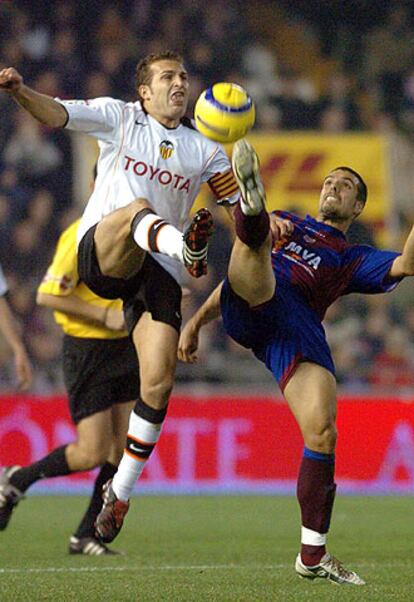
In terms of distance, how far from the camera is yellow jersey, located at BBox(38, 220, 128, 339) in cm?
869

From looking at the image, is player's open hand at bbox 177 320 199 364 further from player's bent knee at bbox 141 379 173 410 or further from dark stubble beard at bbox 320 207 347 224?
dark stubble beard at bbox 320 207 347 224

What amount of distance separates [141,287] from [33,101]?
1117 millimetres

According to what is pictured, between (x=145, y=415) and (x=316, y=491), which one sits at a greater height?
(x=145, y=415)

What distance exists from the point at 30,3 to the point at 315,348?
41.1ft

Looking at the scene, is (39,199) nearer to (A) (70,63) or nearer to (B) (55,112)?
(A) (70,63)

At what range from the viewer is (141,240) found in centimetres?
643

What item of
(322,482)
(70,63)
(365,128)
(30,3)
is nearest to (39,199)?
(70,63)

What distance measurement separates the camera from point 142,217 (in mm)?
6527

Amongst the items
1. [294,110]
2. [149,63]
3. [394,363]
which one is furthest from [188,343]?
[294,110]

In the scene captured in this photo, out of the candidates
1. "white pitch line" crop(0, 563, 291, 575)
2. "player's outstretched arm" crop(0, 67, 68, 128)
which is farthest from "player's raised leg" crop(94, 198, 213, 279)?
"white pitch line" crop(0, 563, 291, 575)

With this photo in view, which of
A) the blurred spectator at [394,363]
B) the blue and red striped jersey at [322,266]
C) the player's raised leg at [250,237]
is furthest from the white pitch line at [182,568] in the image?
the blurred spectator at [394,363]

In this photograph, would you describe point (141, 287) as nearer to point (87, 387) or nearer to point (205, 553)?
point (87, 387)

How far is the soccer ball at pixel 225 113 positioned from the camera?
259 inches

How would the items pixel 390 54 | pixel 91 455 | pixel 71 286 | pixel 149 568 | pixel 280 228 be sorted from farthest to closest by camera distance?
1. pixel 390 54
2. pixel 71 286
3. pixel 91 455
4. pixel 149 568
5. pixel 280 228
